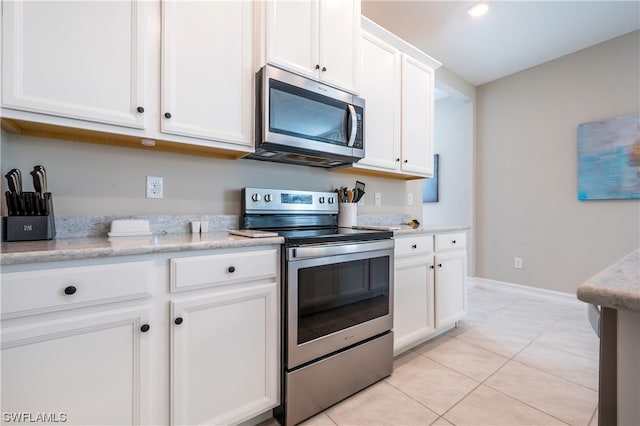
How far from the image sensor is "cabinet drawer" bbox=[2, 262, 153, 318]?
0.85 metres

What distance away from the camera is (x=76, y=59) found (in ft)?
3.84

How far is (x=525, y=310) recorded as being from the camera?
2.97m

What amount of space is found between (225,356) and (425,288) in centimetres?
145

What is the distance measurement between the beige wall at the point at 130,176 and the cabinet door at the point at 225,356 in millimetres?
665

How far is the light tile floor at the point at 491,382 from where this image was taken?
4.75ft

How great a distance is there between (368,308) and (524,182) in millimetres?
2951

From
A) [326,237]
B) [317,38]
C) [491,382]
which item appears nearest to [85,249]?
[326,237]

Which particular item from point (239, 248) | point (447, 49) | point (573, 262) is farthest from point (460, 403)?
point (447, 49)

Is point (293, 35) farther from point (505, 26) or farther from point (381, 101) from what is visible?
point (505, 26)

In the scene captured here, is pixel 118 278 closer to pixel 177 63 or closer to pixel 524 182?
pixel 177 63

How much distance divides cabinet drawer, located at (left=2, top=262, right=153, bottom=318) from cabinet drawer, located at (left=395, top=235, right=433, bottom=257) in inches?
55.6

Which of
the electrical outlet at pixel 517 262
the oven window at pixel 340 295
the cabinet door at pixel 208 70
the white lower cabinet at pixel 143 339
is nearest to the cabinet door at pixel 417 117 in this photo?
the oven window at pixel 340 295

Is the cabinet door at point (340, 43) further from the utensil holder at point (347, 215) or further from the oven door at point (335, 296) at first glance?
the oven door at point (335, 296)

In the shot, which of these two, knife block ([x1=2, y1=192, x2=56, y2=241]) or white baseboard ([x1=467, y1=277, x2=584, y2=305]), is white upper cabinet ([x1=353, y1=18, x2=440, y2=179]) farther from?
white baseboard ([x1=467, y1=277, x2=584, y2=305])
